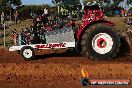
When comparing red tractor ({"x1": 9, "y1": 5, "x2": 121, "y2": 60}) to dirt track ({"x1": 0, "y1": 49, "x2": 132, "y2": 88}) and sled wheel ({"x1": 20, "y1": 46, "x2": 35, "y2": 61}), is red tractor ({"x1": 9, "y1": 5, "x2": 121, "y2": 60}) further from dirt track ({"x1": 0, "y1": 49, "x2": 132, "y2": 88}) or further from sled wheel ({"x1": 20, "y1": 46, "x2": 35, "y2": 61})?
dirt track ({"x1": 0, "y1": 49, "x2": 132, "y2": 88})

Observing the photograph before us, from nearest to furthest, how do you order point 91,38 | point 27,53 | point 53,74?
point 53,74 → point 91,38 → point 27,53

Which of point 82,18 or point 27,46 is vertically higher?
point 82,18

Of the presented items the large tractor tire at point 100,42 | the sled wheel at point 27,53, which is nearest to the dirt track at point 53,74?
the large tractor tire at point 100,42

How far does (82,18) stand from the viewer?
10.9m

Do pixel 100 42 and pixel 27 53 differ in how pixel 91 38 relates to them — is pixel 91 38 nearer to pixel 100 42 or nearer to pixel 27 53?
pixel 100 42

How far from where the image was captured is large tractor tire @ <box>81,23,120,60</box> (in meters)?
10.6

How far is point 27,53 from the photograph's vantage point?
35.7 ft

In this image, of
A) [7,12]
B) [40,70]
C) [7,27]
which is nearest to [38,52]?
[40,70]

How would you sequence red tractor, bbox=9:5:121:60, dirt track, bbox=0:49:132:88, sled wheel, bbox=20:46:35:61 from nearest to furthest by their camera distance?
dirt track, bbox=0:49:132:88
red tractor, bbox=9:5:121:60
sled wheel, bbox=20:46:35:61

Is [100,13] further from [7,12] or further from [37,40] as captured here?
[7,12]

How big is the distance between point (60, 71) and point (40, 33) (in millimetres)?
2638

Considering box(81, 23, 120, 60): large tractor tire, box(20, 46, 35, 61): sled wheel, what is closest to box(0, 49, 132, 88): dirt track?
box(81, 23, 120, 60): large tractor tire

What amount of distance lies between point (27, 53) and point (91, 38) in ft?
6.83

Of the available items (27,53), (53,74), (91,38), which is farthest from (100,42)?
(53,74)
